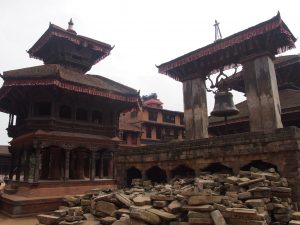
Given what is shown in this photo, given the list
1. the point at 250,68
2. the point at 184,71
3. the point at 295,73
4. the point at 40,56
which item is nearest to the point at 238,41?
the point at 250,68

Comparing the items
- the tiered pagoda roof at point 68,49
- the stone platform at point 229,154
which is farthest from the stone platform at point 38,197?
the tiered pagoda roof at point 68,49

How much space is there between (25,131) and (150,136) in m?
23.4

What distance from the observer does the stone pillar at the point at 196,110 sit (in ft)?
48.2

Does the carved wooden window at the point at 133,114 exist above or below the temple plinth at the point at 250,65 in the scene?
above

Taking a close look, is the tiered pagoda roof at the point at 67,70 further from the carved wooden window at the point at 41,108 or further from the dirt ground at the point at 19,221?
the dirt ground at the point at 19,221

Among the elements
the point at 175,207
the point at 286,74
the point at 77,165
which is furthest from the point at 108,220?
the point at 286,74

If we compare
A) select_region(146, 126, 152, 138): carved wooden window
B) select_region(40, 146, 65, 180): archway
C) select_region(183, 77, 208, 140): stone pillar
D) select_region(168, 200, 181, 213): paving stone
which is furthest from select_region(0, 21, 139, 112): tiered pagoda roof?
select_region(146, 126, 152, 138): carved wooden window

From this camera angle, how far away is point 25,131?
57.8 ft

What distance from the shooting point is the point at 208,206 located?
6281 mm

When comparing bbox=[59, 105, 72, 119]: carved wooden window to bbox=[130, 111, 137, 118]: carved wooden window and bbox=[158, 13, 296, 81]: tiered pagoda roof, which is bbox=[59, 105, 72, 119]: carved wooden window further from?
bbox=[130, 111, 137, 118]: carved wooden window

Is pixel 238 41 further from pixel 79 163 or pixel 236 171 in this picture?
pixel 79 163

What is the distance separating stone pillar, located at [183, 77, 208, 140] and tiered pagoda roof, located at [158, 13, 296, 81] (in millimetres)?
584

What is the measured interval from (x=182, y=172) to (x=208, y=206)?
5.35 meters

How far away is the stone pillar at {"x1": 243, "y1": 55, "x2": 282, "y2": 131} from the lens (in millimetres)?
12141
